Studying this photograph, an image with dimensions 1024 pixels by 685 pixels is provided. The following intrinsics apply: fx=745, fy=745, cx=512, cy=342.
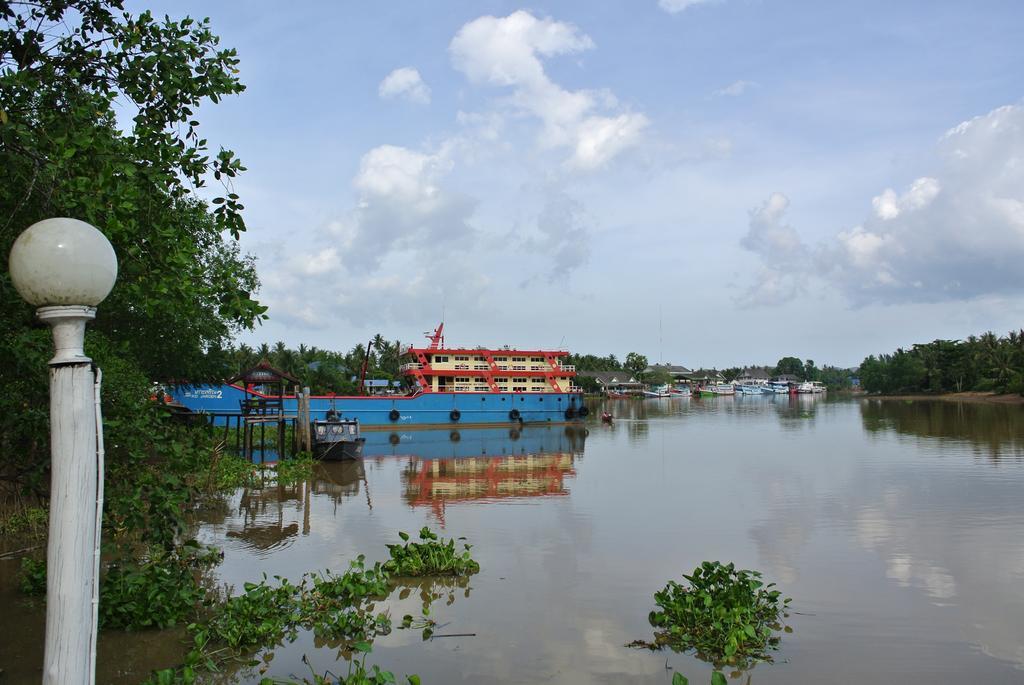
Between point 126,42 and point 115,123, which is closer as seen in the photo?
point 126,42

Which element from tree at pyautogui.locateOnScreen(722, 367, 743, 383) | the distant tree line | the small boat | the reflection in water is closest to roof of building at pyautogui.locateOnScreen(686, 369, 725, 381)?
tree at pyautogui.locateOnScreen(722, 367, 743, 383)

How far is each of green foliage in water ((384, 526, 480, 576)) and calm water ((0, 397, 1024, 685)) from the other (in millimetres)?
375

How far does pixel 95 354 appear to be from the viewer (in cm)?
1120

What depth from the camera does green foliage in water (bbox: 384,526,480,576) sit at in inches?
394

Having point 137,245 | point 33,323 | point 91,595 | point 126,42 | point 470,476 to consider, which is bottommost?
point 470,476

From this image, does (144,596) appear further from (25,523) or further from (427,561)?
(25,523)

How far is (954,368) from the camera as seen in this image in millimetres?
76875

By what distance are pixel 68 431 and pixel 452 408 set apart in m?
37.8

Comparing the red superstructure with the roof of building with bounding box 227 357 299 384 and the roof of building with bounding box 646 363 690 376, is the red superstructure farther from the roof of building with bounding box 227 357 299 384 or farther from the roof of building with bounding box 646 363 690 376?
the roof of building with bounding box 646 363 690 376

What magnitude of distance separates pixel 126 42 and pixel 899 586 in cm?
1067

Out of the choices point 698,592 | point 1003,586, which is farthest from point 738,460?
point 698,592

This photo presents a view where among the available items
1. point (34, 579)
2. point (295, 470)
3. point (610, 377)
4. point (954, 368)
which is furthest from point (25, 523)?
point (610, 377)

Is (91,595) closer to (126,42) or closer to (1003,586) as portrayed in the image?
(126,42)

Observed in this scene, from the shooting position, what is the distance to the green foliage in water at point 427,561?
1000 cm
